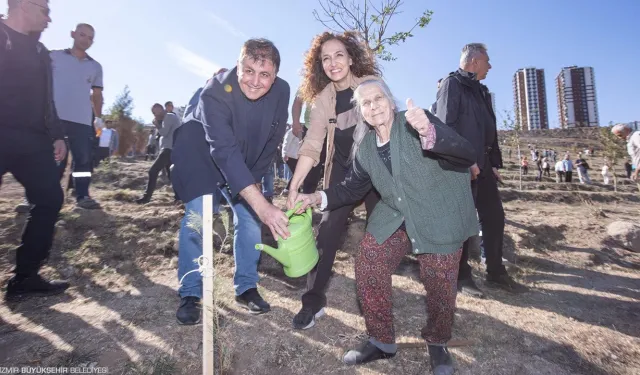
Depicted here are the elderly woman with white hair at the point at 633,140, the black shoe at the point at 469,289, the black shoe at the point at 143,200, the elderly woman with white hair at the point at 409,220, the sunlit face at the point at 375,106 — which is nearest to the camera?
the elderly woman with white hair at the point at 409,220

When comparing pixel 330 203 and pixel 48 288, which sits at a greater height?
pixel 330 203

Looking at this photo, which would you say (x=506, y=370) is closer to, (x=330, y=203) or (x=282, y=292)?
(x=330, y=203)

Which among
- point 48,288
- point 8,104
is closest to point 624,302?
point 48,288

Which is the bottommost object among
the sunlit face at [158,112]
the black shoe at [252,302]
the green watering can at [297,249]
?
the black shoe at [252,302]

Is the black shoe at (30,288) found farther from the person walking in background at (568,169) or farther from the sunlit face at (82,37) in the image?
the person walking in background at (568,169)

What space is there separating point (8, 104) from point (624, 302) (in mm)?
5113

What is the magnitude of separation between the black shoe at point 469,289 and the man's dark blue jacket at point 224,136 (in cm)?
203

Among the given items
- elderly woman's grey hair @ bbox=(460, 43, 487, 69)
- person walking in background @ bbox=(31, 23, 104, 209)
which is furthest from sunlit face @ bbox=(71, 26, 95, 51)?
elderly woman's grey hair @ bbox=(460, 43, 487, 69)

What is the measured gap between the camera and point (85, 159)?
13.6 feet

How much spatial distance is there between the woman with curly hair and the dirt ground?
1.18ft

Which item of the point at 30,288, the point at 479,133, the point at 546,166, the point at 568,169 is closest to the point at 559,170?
the point at 568,169

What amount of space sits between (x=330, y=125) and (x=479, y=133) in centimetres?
140

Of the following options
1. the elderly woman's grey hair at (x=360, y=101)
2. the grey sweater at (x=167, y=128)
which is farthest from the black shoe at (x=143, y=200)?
the elderly woman's grey hair at (x=360, y=101)

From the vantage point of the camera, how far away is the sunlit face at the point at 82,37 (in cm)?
404
